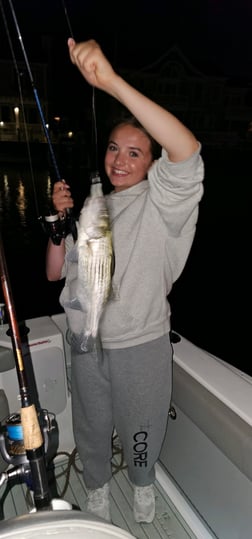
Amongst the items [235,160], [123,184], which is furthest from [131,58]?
[123,184]

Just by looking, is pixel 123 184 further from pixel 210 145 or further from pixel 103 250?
pixel 210 145

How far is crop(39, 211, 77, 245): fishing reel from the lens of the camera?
190 cm

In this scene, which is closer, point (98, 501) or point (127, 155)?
point (127, 155)

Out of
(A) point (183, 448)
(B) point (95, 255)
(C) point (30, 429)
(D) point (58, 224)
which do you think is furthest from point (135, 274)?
(A) point (183, 448)

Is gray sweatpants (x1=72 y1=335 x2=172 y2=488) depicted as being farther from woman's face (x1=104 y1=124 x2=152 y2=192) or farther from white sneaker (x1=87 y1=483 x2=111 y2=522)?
woman's face (x1=104 y1=124 x2=152 y2=192)

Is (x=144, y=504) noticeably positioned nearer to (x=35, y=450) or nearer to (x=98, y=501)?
(x=98, y=501)

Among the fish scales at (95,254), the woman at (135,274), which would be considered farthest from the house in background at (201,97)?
the fish scales at (95,254)

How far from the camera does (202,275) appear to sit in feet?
38.5

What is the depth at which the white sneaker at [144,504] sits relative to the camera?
2.39 metres

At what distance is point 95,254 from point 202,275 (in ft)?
34.3

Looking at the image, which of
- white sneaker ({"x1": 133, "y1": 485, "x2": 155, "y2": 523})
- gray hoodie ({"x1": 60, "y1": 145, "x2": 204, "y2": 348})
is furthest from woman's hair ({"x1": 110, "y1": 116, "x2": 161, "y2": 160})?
white sneaker ({"x1": 133, "y1": 485, "x2": 155, "y2": 523})

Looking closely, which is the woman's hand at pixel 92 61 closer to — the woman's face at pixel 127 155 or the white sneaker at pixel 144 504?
the woman's face at pixel 127 155

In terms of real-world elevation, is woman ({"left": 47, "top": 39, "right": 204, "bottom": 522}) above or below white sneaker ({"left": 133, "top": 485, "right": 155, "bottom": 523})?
above

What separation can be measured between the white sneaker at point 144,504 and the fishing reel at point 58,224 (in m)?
1.68
